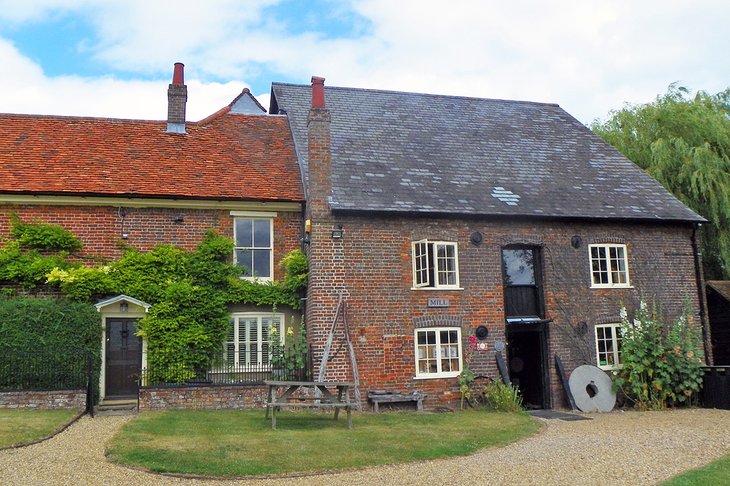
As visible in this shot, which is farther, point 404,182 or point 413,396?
point 404,182

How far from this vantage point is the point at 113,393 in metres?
15.0

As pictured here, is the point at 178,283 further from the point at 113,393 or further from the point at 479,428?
the point at 479,428

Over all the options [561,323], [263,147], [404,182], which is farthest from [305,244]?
[561,323]

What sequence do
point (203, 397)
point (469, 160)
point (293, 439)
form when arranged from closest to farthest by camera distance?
point (293, 439), point (203, 397), point (469, 160)

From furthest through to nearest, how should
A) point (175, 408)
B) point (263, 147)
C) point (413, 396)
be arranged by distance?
point (263, 147) → point (413, 396) → point (175, 408)

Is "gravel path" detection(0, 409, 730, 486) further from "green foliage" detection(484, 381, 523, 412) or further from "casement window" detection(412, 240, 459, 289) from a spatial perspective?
"casement window" detection(412, 240, 459, 289)

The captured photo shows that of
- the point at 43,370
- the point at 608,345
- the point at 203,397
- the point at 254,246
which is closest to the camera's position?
the point at 43,370

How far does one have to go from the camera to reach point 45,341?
14.1 m

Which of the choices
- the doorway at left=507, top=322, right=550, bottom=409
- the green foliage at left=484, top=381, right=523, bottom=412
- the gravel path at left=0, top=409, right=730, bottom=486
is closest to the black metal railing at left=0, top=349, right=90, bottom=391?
the gravel path at left=0, top=409, right=730, bottom=486

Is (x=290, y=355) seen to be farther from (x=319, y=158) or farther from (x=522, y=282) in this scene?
(x=522, y=282)

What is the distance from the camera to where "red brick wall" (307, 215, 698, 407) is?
1509 centimetres

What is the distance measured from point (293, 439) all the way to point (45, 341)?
→ 720 centimetres

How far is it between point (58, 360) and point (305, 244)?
249 inches

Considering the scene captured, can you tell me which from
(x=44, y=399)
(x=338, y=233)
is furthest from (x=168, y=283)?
(x=338, y=233)
